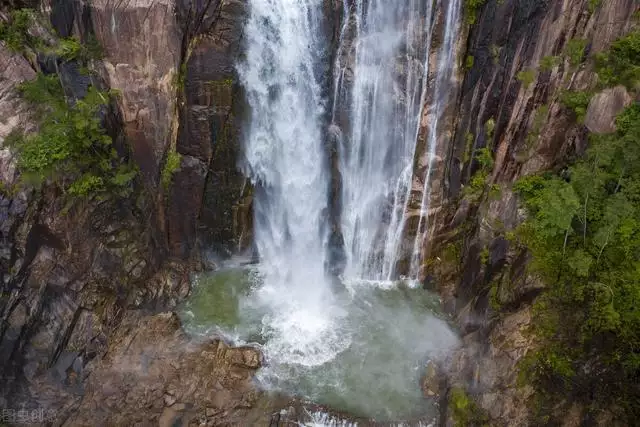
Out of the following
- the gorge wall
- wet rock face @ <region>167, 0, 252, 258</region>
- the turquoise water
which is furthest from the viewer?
wet rock face @ <region>167, 0, 252, 258</region>

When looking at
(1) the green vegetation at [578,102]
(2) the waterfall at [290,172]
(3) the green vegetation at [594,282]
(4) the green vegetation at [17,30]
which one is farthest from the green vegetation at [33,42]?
(3) the green vegetation at [594,282]

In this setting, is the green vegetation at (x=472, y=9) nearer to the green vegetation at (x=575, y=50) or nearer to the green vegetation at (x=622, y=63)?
the green vegetation at (x=575, y=50)

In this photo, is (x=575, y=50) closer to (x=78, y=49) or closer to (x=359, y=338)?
(x=359, y=338)

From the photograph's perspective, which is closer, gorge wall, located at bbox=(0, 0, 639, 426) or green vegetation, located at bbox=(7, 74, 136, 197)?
gorge wall, located at bbox=(0, 0, 639, 426)

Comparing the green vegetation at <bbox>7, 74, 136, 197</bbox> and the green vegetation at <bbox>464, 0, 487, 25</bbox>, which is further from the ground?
the green vegetation at <bbox>464, 0, 487, 25</bbox>

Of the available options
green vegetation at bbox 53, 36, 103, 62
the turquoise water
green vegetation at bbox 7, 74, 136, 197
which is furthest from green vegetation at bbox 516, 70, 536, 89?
green vegetation at bbox 53, 36, 103, 62

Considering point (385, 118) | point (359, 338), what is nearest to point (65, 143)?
point (385, 118)

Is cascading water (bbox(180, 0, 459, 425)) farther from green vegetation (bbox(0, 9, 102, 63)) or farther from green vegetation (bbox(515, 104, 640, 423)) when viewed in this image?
green vegetation (bbox(0, 9, 102, 63))
